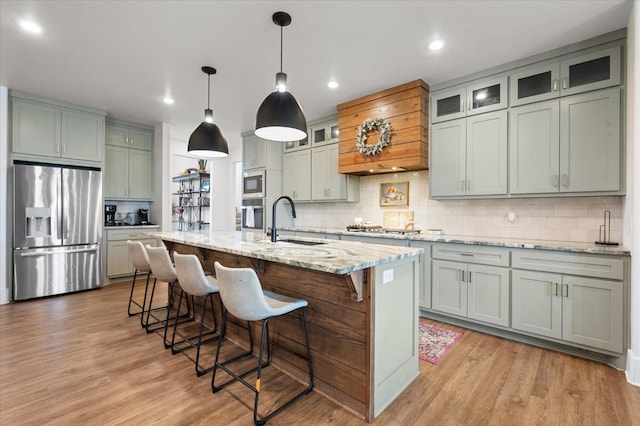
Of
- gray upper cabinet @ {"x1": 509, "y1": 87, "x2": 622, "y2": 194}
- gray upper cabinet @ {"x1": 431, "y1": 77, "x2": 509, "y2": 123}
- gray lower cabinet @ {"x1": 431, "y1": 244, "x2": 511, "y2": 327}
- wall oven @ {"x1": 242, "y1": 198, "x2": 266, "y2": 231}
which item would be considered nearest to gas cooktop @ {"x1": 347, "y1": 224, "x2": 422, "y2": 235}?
gray lower cabinet @ {"x1": 431, "y1": 244, "x2": 511, "y2": 327}

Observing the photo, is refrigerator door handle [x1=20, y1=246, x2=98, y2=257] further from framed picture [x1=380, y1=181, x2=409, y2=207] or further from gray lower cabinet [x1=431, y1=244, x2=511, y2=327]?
gray lower cabinet [x1=431, y1=244, x2=511, y2=327]

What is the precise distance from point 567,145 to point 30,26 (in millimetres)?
4747

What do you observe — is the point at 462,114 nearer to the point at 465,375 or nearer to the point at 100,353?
the point at 465,375

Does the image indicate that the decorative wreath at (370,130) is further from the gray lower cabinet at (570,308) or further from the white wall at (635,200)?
the white wall at (635,200)

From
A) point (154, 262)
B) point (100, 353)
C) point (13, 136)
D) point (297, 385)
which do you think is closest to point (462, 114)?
point (297, 385)

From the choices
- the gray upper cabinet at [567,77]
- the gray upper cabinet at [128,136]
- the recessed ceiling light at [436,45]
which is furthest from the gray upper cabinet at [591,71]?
the gray upper cabinet at [128,136]

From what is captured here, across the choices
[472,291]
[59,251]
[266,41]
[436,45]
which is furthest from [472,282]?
[59,251]

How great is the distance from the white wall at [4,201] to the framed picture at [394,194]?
4.98 metres

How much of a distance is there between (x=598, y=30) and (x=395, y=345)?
3.03 meters

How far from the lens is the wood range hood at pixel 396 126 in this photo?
3.57m

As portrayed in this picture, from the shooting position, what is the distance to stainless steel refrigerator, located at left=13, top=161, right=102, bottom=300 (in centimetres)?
403

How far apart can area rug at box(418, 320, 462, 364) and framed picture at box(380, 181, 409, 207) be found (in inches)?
64.8

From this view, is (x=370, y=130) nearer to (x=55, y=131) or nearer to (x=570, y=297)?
(x=570, y=297)

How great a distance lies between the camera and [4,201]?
156 inches
